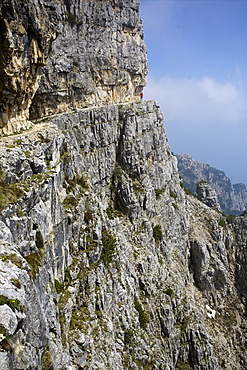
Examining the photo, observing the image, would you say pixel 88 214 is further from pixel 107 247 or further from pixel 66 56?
pixel 66 56

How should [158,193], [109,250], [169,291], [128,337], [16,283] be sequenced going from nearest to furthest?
[16,283], [128,337], [109,250], [169,291], [158,193]

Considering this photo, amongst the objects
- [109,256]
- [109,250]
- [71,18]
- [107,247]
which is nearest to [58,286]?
[109,256]

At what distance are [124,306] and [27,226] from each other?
27668mm

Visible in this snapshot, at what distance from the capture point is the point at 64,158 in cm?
3706

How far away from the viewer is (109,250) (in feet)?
149

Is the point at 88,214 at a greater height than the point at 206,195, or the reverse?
the point at 206,195

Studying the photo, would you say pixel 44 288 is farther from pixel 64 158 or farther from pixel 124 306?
pixel 124 306

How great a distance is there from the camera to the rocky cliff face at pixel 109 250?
71.2 ft

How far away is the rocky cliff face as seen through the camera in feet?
71.2

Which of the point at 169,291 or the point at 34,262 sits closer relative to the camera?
the point at 34,262

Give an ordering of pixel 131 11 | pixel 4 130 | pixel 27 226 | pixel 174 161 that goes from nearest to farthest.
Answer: pixel 27 226, pixel 4 130, pixel 131 11, pixel 174 161

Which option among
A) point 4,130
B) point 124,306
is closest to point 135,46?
point 4,130

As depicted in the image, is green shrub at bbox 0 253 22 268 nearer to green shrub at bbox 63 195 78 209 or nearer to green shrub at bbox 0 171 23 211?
green shrub at bbox 0 171 23 211

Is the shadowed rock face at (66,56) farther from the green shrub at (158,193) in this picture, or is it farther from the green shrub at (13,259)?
the green shrub at (158,193)
